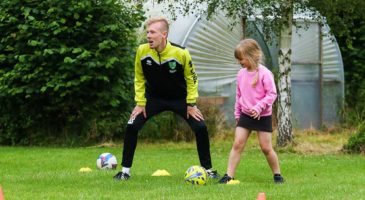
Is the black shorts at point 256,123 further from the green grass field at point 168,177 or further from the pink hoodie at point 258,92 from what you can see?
the green grass field at point 168,177

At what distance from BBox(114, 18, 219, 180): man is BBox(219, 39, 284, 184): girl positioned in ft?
1.91

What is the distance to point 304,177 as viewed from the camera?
10062 mm

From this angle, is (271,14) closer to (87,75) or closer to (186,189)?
(87,75)

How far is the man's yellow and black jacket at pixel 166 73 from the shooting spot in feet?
28.9

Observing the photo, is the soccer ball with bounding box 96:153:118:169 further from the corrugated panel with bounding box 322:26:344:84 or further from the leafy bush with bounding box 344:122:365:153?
the corrugated panel with bounding box 322:26:344:84

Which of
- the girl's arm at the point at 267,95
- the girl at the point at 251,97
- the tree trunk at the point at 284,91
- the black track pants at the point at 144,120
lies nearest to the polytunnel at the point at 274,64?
the tree trunk at the point at 284,91

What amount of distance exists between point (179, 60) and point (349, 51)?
1365 centimetres

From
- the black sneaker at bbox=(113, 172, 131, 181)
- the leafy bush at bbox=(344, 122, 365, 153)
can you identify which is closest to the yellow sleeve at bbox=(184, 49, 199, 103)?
the black sneaker at bbox=(113, 172, 131, 181)

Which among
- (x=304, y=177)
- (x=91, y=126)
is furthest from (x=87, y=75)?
(x=304, y=177)

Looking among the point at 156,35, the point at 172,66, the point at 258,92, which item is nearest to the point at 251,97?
the point at 258,92

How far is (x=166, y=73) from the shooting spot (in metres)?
8.84

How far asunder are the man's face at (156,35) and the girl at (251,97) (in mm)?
870

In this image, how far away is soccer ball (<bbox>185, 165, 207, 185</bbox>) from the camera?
27.7 ft

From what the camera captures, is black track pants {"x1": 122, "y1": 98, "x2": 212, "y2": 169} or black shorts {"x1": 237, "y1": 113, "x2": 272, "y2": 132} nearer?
black shorts {"x1": 237, "y1": 113, "x2": 272, "y2": 132}
